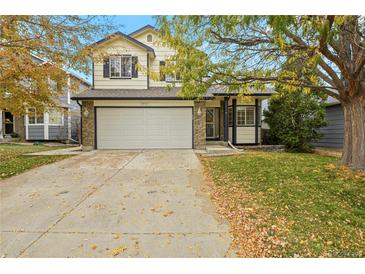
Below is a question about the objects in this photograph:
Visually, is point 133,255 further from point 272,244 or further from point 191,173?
point 191,173

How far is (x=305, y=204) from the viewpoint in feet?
14.2

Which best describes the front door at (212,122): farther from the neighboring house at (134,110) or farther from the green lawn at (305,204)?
the green lawn at (305,204)

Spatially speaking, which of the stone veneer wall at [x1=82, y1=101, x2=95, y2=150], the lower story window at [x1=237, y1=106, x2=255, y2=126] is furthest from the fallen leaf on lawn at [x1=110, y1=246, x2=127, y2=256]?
the lower story window at [x1=237, y1=106, x2=255, y2=126]

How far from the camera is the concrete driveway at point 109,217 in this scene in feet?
9.95

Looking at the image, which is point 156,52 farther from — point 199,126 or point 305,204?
point 305,204

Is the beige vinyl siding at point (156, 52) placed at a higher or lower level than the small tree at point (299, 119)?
higher

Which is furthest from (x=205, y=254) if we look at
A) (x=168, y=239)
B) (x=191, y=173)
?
(x=191, y=173)

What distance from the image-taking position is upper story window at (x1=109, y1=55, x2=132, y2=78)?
44.0ft

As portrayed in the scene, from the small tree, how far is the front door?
150 inches

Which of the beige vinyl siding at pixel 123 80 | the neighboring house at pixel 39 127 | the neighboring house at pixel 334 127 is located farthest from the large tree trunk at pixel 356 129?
the neighboring house at pixel 39 127

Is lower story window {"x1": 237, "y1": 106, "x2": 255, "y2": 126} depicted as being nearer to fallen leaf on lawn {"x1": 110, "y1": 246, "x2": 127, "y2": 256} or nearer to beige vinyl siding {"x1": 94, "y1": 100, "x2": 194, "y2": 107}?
beige vinyl siding {"x1": 94, "y1": 100, "x2": 194, "y2": 107}

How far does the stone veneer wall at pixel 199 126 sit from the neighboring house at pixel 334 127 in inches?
347

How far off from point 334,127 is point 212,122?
Answer: 26.7 feet

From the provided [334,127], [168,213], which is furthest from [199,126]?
[334,127]
